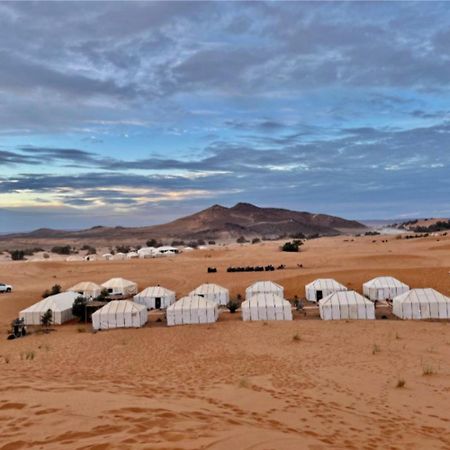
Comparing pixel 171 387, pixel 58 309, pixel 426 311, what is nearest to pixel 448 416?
pixel 171 387

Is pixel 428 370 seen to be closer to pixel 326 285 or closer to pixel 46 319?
pixel 326 285

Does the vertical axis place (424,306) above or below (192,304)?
below

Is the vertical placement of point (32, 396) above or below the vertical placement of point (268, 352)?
above

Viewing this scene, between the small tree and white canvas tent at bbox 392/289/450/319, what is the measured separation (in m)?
22.9

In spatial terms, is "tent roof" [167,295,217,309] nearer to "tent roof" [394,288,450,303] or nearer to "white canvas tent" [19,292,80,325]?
"white canvas tent" [19,292,80,325]

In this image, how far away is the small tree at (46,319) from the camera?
31.6 meters

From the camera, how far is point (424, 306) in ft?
101

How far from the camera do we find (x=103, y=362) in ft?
66.4

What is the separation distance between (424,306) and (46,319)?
24283mm

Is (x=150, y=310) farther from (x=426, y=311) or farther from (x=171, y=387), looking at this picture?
(x=171, y=387)

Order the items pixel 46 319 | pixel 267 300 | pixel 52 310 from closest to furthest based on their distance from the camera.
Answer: pixel 267 300
pixel 46 319
pixel 52 310

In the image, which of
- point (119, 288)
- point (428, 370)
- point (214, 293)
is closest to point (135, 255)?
point (119, 288)

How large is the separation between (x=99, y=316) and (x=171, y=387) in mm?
18143

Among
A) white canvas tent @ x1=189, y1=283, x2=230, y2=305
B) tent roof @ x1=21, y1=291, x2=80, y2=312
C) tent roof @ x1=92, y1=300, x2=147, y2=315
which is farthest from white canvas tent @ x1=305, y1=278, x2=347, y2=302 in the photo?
tent roof @ x1=21, y1=291, x2=80, y2=312
